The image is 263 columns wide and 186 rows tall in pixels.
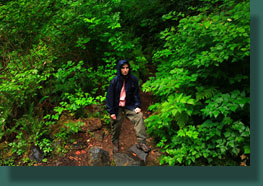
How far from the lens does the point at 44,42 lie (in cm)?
487

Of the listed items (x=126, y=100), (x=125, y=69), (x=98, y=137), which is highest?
(x=125, y=69)

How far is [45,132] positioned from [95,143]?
109cm

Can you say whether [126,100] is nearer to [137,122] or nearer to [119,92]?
[119,92]

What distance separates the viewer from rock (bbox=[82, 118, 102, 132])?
13.2 feet

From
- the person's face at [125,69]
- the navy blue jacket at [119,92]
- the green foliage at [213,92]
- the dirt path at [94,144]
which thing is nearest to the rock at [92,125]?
the dirt path at [94,144]

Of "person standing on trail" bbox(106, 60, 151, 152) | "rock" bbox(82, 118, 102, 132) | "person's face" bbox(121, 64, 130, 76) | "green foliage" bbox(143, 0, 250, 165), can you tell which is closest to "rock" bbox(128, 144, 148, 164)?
"person standing on trail" bbox(106, 60, 151, 152)

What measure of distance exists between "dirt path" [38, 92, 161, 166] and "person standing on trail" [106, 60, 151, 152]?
484 mm

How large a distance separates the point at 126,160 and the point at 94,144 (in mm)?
1010

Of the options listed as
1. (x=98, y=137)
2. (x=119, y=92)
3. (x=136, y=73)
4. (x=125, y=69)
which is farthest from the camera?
(x=136, y=73)

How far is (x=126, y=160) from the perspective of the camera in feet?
9.94

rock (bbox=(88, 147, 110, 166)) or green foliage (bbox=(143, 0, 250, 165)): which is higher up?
green foliage (bbox=(143, 0, 250, 165))

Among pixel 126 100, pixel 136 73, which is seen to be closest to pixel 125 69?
pixel 126 100

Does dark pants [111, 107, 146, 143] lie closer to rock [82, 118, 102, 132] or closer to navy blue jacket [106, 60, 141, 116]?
navy blue jacket [106, 60, 141, 116]

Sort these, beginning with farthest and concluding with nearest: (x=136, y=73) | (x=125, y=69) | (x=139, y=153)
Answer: (x=136, y=73), (x=139, y=153), (x=125, y=69)
